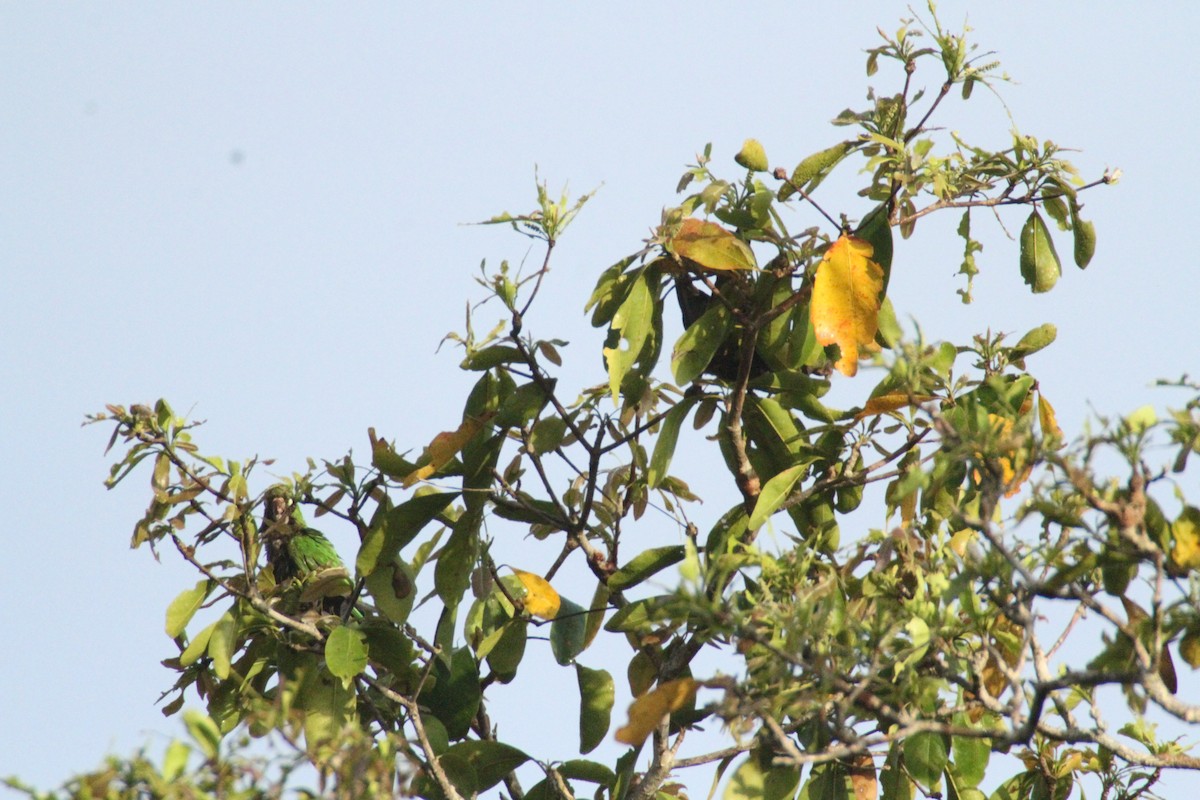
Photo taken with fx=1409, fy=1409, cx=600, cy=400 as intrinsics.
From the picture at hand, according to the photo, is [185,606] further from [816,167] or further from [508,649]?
[816,167]

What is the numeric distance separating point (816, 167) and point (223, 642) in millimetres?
1351

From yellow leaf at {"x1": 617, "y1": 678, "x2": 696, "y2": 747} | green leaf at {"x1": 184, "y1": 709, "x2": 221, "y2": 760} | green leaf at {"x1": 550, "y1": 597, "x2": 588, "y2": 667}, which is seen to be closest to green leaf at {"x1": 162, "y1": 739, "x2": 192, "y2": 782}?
green leaf at {"x1": 184, "y1": 709, "x2": 221, "y2": 760}

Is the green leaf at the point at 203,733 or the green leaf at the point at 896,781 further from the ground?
the green leaf at the point at 896,781

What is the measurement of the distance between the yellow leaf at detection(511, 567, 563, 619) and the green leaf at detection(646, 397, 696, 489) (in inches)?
12.4

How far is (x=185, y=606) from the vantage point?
264 cm

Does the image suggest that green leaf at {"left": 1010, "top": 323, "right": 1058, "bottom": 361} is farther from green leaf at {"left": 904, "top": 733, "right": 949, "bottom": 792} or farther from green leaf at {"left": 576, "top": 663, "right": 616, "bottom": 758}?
green leaf at {"left": 576, "top": 663, "right": 616, "bottom": 758}

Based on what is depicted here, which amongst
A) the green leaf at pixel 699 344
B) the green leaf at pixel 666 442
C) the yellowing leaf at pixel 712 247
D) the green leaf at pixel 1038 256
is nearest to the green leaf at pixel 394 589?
the green leaf at pixel 666 442

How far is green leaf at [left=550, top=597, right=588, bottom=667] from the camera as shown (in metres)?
2.73

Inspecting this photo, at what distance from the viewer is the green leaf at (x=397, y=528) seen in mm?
2592

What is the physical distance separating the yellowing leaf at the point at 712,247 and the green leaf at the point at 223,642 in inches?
42.2

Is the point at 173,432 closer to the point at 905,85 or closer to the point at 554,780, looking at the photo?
the point at 554,780

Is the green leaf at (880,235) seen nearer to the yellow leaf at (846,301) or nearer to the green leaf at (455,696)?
the yellow leaf at (846,301)

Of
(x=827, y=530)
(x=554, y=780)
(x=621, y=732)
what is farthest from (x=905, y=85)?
(x=554, y=780)

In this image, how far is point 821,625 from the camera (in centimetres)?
171
